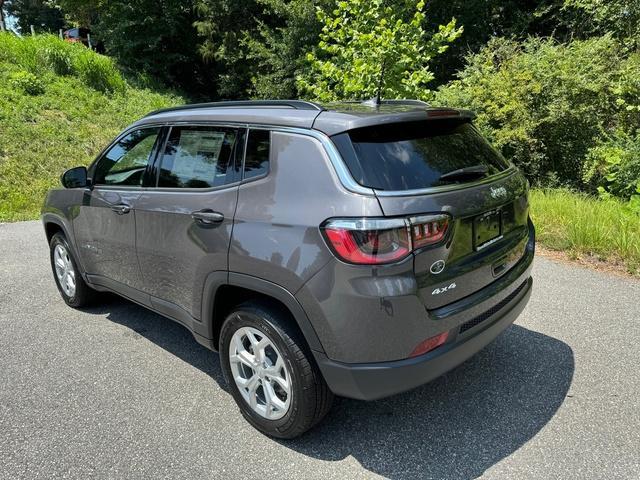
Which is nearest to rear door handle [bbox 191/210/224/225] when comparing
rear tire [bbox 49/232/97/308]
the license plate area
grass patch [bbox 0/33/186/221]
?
the license plate area

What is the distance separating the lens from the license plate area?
8.24 ft

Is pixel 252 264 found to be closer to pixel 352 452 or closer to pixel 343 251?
pixel 343 251

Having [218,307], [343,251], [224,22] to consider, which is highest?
[224,22]

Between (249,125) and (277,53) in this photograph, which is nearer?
(249,125)

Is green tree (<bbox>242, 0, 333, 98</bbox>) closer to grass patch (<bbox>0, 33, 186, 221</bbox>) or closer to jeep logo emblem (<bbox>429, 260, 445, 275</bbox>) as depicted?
grass patch (<bbox>0, 33, 186, 221</bbox>)

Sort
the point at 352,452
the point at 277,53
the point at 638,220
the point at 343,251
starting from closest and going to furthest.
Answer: the point at 343,251
the point at 352,452
the point at 638,220
the point at 277,53

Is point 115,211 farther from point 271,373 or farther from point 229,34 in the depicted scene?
point 229,34

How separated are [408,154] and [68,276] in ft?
11.7

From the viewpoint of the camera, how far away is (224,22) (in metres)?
19.7

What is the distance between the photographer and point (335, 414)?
290 centimetres

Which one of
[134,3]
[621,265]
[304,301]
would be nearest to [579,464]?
[304,301]

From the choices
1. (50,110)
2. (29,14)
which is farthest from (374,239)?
(29,14)

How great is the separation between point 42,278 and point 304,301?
430 centimetres

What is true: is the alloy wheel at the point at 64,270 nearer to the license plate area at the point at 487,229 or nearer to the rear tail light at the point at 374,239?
the rear tail light at the point at 374,239
